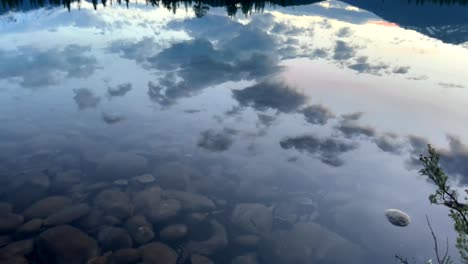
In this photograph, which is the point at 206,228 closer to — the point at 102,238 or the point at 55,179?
the point at 102,238

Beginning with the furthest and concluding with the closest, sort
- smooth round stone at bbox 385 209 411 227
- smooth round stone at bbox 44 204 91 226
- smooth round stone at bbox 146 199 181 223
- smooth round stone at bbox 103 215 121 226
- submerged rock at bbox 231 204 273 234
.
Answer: smooth round stone at bbox 385 209 411 227 < submerged rock at bbox 231 204 273 234 < smooth round stone at bbox 146 199 181 223 < smooth round stone at bbox 103 215 121 226 < smooth round stone at bbox 44 204 91 226

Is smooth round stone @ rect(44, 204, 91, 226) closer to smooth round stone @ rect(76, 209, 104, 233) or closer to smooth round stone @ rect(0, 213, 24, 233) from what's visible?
smooth round stone @ rect(76, 209, 104, 233)

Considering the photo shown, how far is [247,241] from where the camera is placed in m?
23.7

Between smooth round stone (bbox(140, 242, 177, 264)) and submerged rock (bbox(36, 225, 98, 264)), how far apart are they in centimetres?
302

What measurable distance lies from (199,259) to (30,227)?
11.8m

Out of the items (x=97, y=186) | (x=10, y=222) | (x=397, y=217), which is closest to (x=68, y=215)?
(x=10, y=222)

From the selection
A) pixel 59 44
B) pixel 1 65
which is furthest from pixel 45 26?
pixel 1 65

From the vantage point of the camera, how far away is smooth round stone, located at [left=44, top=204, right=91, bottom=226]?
23.1 metres

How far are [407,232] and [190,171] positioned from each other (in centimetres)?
2014

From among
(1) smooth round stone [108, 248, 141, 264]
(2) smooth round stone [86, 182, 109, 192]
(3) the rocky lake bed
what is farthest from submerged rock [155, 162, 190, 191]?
(1) smooth round stone [108, 248, 141, 264]

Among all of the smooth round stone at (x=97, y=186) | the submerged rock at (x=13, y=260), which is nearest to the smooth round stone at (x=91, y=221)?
the smooth round stone at (x=97, y=186)

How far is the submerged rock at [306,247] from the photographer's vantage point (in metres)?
22.3

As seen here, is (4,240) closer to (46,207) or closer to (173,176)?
(46,207)

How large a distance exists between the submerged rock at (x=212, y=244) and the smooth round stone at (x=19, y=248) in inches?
387
